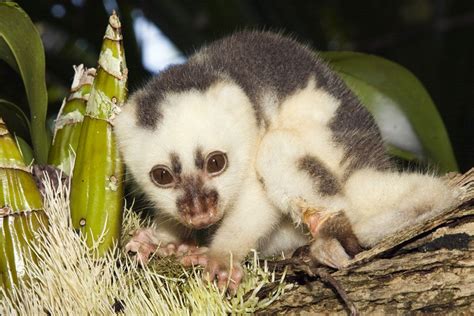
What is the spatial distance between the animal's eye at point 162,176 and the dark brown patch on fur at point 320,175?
37 cm

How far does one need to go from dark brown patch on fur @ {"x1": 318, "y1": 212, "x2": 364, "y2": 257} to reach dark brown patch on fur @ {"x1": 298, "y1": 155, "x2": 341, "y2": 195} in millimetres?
82

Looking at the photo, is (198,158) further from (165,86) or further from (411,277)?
(411,277)

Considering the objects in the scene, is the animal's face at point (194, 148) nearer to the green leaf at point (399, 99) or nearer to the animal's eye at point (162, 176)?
the animal's eye at point (162, 176)

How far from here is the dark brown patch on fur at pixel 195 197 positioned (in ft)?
6.96

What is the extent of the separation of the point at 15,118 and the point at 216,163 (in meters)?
0.72

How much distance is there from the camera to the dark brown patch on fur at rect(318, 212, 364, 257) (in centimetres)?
194

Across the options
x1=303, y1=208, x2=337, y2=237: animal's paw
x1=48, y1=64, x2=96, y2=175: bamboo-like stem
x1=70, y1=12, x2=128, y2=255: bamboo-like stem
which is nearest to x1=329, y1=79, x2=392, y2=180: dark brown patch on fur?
x1=303, y1=208, x2=337, y2=237: animal's paw

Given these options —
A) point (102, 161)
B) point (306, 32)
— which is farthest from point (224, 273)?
point (306, 32)

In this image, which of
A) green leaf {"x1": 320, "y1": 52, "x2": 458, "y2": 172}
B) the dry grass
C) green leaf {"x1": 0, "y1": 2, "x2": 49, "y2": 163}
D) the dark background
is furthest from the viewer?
the dark background

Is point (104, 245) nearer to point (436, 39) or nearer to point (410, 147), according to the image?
point (410, 147)

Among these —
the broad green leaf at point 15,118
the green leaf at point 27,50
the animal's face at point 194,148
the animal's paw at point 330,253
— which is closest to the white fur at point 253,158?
the animal's face at point 194,148

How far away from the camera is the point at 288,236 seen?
2.34 metres

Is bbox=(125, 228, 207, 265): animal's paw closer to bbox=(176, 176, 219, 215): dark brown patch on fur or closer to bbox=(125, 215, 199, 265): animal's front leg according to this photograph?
bbox=(125, 215, 199, 265): animal's front leg

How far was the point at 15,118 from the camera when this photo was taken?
2465mm
